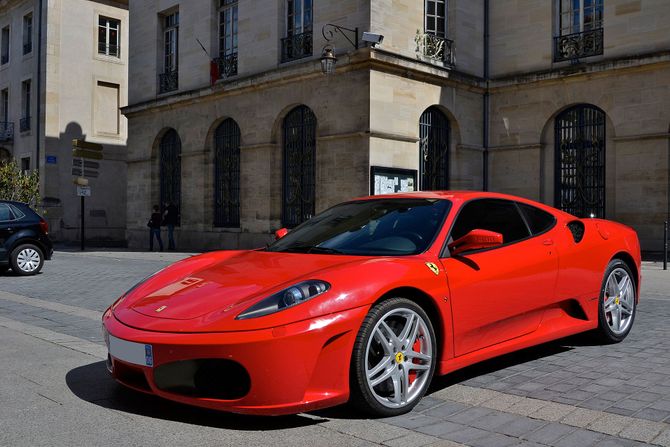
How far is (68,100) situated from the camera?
1234 inches

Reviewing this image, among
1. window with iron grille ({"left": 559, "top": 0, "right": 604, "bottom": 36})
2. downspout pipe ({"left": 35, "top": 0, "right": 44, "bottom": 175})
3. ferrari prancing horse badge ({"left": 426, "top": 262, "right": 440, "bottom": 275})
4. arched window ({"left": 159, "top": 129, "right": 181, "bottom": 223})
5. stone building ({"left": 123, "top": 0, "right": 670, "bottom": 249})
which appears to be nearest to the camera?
ferrari prancing horse badge ({"left": 426, "top": 262, "right": 440, "bottom": 275})

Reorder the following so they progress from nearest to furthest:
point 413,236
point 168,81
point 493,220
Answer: point 413,236 → point 493,220 → point 168,81

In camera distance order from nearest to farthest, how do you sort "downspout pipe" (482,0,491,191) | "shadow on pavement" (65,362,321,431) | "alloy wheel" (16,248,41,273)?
"shadow on pavement" (65,362,321,431), "alloy wheel" (16,248,41,273), "downspout pipe" (482,0,491,191)

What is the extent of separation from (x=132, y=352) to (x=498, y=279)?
2299mm

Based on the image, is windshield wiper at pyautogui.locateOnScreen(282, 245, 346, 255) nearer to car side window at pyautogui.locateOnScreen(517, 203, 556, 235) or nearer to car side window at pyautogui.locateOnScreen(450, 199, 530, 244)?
car side window at pyautogui.locateOnScreen(450, 199, 530, 244)

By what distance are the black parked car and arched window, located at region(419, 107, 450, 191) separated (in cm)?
1026

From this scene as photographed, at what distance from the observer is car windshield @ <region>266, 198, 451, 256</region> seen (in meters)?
4.43

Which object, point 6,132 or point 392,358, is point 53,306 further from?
point 6,132

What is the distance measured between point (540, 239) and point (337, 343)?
7.17 ft

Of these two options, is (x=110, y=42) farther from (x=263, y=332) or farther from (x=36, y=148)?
(x=263, y=332)

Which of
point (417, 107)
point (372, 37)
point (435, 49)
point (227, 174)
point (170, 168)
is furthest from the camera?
point (170, 168)

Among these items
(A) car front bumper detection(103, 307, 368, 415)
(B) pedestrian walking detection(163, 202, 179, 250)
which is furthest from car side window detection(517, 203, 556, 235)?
(B) pedestrian walking detection(163, 202, 179, 250)

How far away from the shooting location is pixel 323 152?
19.2 meters

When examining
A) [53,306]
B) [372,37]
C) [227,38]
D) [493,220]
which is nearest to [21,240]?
[53,306]
